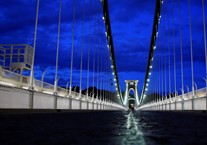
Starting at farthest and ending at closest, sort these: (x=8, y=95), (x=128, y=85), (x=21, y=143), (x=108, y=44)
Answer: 1. (x=128, y=85)
2. (x=108, y=44)
3. (x=8, y=95)
4. (x=21, y=143)

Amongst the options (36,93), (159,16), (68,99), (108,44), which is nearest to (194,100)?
(68,99)

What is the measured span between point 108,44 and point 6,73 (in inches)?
2125

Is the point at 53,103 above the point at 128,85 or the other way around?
the other way around

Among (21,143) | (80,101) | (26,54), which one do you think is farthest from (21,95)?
(26,54)

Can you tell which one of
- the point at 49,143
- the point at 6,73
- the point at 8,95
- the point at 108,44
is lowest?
the point at 49,143

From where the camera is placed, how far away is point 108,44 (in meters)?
67.2

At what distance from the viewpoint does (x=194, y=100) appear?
1900 centimetres

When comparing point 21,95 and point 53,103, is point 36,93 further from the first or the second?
point 53,103

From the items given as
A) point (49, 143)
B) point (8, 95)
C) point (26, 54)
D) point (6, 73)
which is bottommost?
point (49, 143)

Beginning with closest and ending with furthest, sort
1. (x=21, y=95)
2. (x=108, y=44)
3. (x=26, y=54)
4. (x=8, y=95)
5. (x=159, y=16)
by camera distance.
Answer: (x=8, y=95) < (x=21, y=95) < (x=26, y=54) < (x=159, y=16) < (x=108, y=44)

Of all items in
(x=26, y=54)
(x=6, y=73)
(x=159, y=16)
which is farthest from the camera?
(x=159, y=16)

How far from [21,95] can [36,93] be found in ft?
5.36

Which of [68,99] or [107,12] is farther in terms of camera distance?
[107,12]

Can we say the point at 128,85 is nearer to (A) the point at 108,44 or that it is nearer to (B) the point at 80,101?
(A) the point at 108,44
